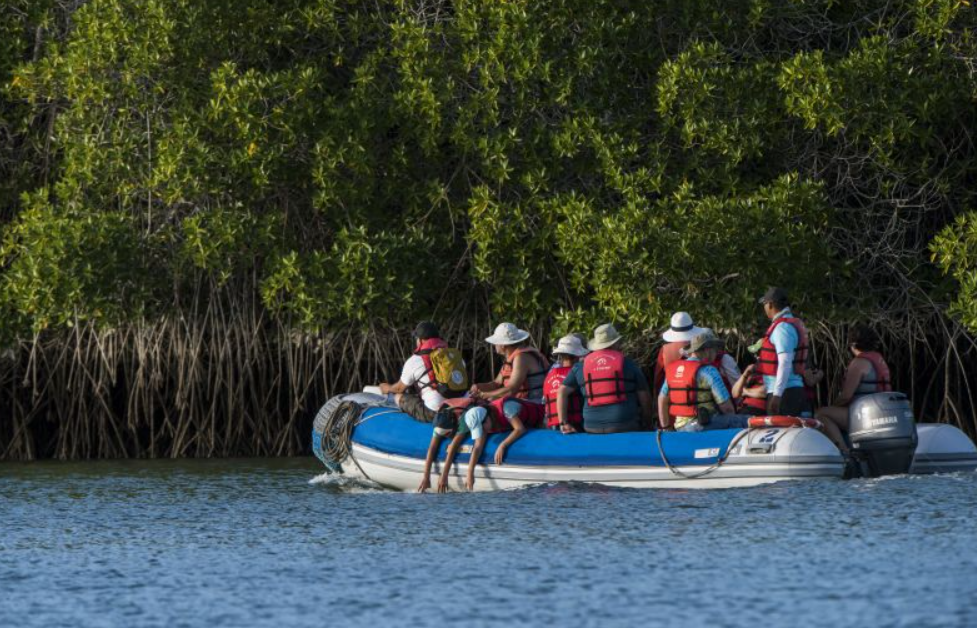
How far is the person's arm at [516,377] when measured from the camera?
13.0 meters

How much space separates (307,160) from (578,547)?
7.26 meters

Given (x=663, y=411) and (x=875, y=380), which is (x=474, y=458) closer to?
(x=663, y=411)

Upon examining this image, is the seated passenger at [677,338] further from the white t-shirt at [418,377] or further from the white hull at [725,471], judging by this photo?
the white t-shirt at [418,377]

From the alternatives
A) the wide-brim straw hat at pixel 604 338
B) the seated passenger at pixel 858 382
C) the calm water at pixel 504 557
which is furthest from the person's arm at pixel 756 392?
the wide-brim straw hat at pixel 604 338

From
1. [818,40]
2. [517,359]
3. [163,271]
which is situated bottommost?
[517,359]

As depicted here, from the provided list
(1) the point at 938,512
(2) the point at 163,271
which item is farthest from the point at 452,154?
(1) the point at 938,512

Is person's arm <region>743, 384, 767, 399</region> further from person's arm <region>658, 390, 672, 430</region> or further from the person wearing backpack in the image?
the person wearing backpack

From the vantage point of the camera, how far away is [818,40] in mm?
16672

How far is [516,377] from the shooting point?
42.7 ft

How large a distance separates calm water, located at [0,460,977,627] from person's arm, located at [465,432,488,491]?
0.89 feet

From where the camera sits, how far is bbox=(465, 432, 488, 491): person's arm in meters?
12.6

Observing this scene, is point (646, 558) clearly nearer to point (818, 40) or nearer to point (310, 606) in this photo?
point (310, 606)

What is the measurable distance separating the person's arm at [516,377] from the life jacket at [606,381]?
0.77 m

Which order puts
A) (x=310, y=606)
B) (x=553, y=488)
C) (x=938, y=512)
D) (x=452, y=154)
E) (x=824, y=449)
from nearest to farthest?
1. (x=310, y=606)
2. (x=938, y=512)
3. (x=824, y=449)
4. (x=553, y=488)
5. (x=452, y=154)
